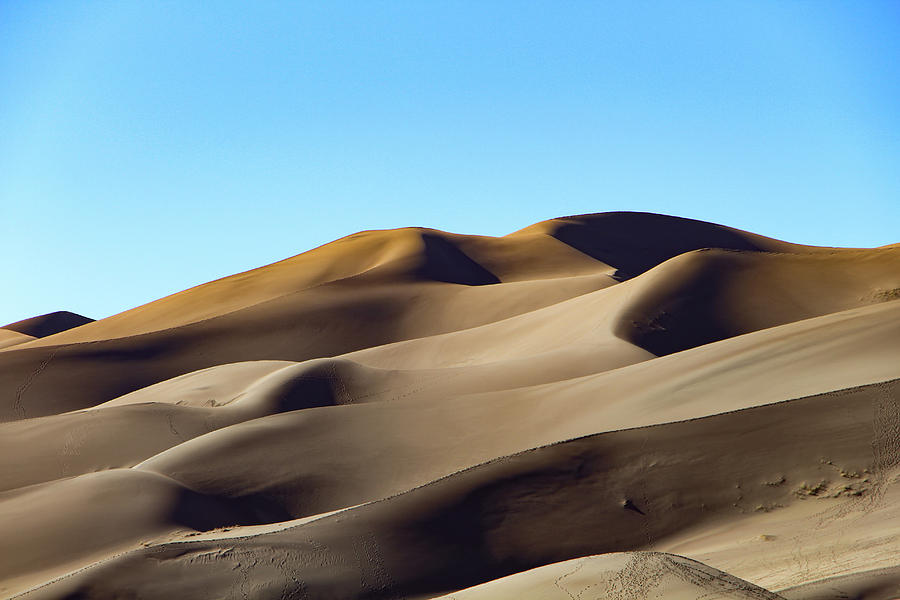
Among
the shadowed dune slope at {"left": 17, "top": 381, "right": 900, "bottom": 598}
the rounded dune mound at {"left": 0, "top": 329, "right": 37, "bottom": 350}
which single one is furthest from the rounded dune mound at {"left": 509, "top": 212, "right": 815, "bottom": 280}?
the shadowed dune slope at {"left": 17, "top": 381, "right": 900, "bottom": 598}

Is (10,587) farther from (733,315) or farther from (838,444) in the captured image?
(733,315)

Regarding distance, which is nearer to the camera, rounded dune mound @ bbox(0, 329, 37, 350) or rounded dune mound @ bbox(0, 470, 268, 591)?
rounded dune mound @ bbox(0, 470, 268, 591)

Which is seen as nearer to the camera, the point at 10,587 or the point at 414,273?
the point at 10,587

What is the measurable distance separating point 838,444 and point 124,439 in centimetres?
1298

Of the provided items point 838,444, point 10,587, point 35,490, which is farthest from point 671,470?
point 35,490

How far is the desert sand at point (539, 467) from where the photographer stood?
9477mm

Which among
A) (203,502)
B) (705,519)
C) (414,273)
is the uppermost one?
(414,273)

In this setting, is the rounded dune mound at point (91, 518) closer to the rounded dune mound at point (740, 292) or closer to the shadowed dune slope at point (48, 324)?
the rounded dune mound at point (740, 292)

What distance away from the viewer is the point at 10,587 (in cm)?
1134

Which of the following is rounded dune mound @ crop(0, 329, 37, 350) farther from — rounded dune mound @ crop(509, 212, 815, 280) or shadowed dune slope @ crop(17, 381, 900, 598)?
shadowed dune slope @ crop(17, 381, 900, 598)

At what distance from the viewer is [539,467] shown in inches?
468

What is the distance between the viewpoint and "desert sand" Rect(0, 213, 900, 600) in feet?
31.1

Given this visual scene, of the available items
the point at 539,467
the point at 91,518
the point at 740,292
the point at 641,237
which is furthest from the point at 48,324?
the point at 539,467

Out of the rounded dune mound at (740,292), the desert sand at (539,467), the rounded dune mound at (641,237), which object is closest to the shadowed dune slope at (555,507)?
the desert sand at (539,467)
